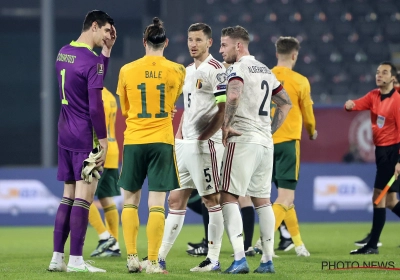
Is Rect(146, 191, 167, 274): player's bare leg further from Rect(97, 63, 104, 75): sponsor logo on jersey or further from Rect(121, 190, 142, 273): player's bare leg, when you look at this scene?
Rect(97, 63, 104, 75): sponsor logo on jersey

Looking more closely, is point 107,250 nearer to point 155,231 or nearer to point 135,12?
point 155,231

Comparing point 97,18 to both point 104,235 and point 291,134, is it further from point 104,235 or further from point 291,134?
point 104,235

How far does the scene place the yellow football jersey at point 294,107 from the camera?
9.31 metres

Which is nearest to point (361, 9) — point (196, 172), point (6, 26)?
point (6, 26)

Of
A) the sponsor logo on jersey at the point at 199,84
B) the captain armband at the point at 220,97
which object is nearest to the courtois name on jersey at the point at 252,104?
the captain armband at the point at 220,97

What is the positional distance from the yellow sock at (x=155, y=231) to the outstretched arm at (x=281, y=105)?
154cm

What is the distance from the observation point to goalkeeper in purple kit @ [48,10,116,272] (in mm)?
6832

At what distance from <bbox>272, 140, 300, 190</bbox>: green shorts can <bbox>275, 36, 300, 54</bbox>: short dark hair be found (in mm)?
1089

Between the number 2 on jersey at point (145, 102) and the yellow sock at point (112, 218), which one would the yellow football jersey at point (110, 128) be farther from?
the number 2 on jersey at point (145, 102)

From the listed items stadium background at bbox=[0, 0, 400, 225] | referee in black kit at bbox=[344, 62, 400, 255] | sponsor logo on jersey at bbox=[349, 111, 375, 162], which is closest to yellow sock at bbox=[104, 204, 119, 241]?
referee in black kit at bbox=[344, 62, 400, 255]

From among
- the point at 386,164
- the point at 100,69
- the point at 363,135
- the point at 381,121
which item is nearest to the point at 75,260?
the point at 100,69

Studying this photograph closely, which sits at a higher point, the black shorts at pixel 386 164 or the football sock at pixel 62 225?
the black shorts at pixel 386 164

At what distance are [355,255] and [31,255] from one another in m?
3.78

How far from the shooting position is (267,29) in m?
21.3
